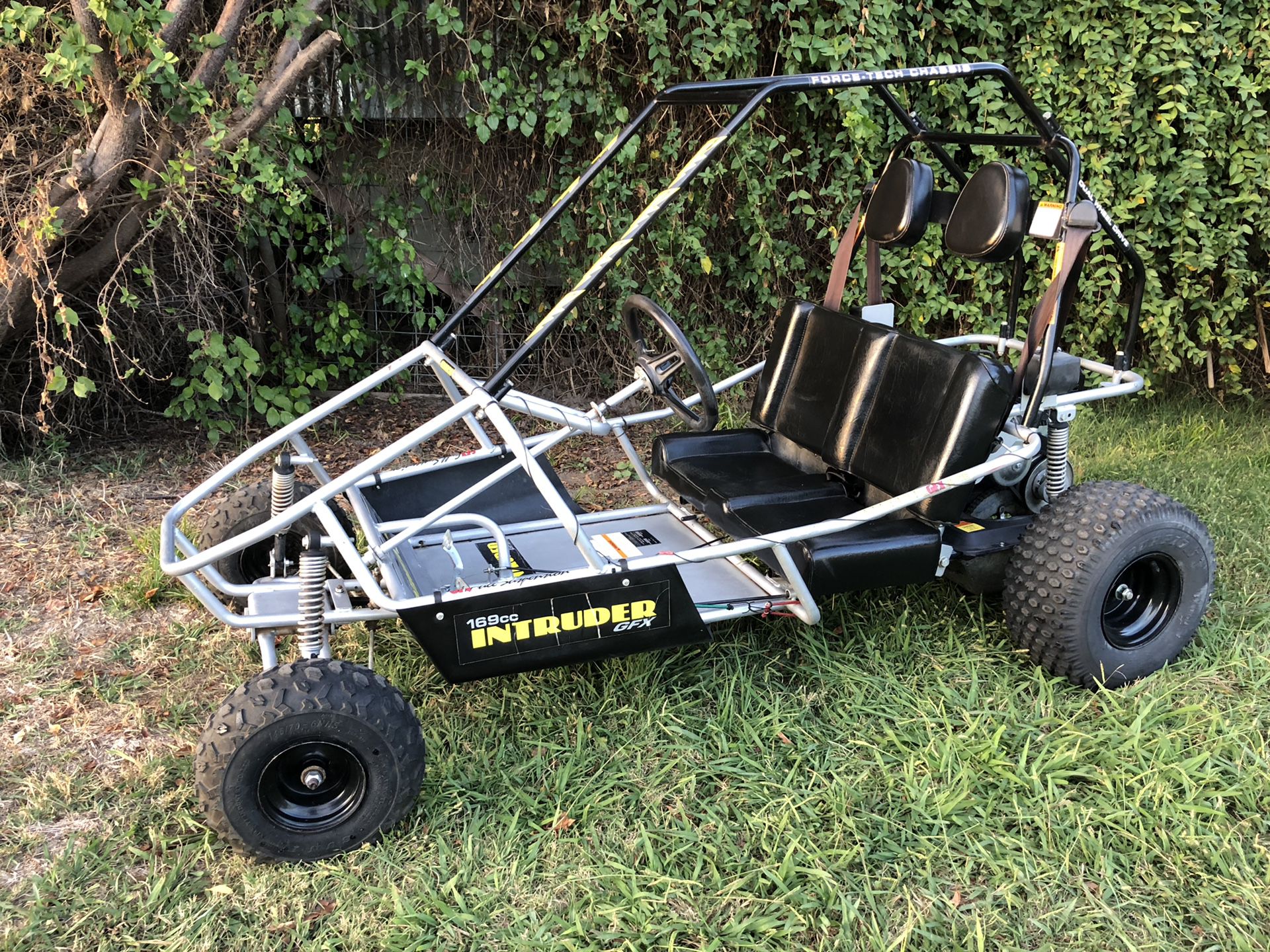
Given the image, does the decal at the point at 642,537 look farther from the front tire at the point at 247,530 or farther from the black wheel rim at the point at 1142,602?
the black wheel rim at the point at 1142,602

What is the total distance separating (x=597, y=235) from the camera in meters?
4.94

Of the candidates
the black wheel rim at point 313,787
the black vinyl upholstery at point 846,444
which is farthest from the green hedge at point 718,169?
the black wheel rim at point 313,787

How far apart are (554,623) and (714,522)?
849 millimetres

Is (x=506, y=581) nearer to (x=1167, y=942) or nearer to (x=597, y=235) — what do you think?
(x=1167, y=942)

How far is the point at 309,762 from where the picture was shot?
8.08 feet

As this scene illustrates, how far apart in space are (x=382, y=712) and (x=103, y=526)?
93.0 inches

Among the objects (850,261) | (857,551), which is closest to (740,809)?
(857,551)

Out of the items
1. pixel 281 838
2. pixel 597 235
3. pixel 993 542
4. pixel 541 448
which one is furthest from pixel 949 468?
pixel 597 235

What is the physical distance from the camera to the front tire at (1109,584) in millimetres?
2895

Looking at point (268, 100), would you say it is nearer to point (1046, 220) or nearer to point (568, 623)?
point (568, 623)

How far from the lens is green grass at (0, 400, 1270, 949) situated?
2.27 metres

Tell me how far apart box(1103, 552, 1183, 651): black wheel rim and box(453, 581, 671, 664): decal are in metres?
1.43

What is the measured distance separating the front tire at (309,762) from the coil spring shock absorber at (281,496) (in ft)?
1.55

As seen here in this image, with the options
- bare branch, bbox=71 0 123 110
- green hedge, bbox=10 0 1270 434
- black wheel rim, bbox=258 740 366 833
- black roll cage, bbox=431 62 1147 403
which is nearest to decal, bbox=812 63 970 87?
black roll cage, bbox=431 62 1147 403
